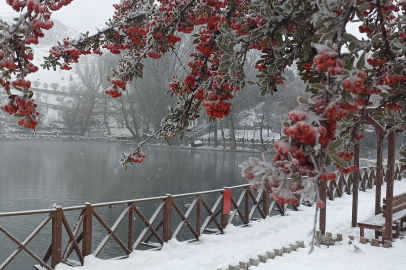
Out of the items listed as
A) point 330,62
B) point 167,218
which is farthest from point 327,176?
point 167,218

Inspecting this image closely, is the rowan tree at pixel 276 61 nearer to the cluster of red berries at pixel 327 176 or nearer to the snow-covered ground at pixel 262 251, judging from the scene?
the cluster of red berries at pixel 327 176

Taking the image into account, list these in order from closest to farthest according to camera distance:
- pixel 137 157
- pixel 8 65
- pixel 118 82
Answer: pixel 8 65
pixel 118 82
pixel 137 157

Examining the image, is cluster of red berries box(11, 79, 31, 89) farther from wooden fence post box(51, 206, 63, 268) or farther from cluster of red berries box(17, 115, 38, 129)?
wooden fence post box(51, 206, 63, 268)

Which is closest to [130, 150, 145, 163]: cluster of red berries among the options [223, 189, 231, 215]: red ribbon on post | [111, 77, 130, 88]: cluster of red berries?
[111, 77, 130, 88]: cluster of red berries

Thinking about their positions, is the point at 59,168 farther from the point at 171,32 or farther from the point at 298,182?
the point at 298,182

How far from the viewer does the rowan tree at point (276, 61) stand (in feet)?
3.80

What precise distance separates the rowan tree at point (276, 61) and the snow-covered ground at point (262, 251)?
2783mm

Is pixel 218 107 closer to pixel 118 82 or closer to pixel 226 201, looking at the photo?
pixel 118 82

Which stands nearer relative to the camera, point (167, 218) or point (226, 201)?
point (167, 218)

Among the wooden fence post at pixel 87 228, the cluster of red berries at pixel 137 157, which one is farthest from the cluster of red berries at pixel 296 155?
the wooden fence post at pixel 87 228

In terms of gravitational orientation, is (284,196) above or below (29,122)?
below

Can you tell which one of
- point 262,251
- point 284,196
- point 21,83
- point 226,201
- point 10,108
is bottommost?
point 262,251

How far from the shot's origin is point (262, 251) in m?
5.99

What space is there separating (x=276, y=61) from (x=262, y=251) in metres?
4.34
